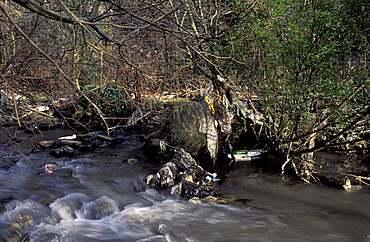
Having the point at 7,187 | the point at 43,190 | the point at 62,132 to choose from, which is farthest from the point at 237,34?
the point at 62,132

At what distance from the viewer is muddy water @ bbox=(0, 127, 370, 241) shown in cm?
450

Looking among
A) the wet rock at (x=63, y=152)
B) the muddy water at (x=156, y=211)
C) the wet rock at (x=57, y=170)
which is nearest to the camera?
the muddy water at (x=156, y=211)

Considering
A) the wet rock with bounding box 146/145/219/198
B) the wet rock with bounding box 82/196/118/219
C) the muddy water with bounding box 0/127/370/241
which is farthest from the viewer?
the wet rock with bounding box 146/145/219/198

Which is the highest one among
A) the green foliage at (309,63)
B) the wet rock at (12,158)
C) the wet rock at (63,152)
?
the green foliage at (309,63)

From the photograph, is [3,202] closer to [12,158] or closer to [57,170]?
[57,170]

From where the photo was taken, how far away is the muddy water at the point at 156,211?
4.50 m

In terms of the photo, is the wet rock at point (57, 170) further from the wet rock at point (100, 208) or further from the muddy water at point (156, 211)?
the wet rock at point (100, 208)

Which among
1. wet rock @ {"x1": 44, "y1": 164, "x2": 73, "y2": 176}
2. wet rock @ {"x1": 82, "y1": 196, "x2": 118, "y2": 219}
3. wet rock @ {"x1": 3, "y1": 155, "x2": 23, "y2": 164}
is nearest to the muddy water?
wet rock @ {"x1": 82, "y1": 196, "x2": 118, "y2": 219}

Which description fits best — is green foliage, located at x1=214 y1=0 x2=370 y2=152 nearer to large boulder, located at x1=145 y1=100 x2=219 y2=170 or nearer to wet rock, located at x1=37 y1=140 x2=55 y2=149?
large boulder, located at x1=145 y1=100 x2=219 y2=170

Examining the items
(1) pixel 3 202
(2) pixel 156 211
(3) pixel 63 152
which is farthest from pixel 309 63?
(3) pixel 63 152

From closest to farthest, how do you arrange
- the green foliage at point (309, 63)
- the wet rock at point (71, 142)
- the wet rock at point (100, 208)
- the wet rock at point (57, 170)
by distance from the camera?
the wet rock at point (100, 208) < the green foliage at point (309, 63) < the wet rock at point (57, 170) < the wet rock at point (71, 142)

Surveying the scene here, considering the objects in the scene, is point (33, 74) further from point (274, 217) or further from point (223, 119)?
point (274, 217)

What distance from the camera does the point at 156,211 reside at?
528 centimetres

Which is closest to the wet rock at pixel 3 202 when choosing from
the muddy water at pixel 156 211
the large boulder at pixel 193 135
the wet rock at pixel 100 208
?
the muddy water at pixel 156 211
